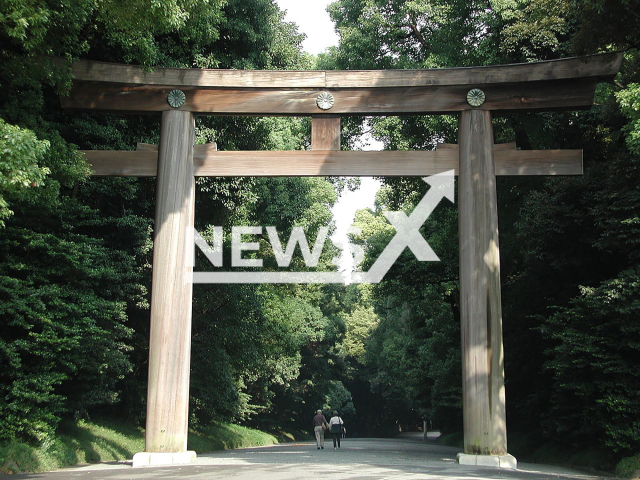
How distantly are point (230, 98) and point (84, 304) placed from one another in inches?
162

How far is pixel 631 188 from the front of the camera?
11.5 metres

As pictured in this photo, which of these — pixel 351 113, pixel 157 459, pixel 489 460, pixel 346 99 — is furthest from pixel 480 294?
pixel 157 459

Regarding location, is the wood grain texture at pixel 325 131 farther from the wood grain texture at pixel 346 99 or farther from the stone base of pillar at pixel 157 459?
the stone base of pillar at pixel 157 459

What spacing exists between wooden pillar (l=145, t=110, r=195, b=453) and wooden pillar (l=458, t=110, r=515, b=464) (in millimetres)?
4398

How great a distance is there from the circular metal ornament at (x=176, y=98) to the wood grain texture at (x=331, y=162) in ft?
2.55

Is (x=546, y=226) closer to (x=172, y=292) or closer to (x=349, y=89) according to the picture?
(x=349, y=89)

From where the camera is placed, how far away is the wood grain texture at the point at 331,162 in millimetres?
11664

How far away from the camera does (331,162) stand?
460 inches

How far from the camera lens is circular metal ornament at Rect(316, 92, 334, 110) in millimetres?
11820

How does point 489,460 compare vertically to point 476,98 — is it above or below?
below

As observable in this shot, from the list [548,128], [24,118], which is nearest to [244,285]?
[548,128]

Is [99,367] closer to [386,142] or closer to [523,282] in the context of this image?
[523,282]

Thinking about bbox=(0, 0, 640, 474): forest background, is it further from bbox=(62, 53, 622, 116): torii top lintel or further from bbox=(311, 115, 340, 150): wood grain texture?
bbox=(311, 115, 340, 150): wood grain texture

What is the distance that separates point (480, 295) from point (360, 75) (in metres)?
4.12
